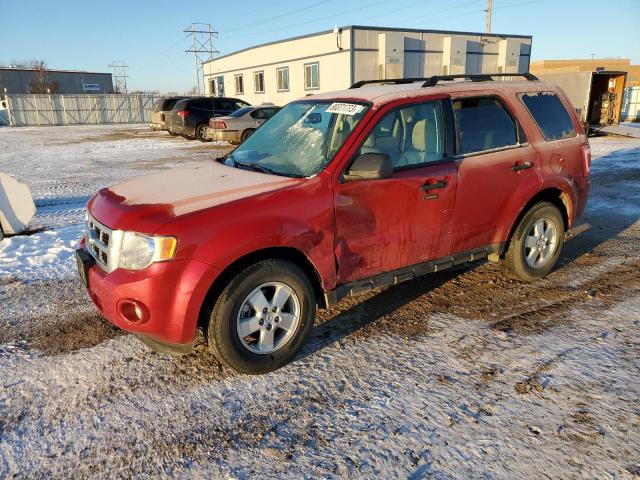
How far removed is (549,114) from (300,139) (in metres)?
2.59

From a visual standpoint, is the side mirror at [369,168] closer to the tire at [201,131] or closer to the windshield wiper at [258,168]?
the windshield wiper at [258,168]

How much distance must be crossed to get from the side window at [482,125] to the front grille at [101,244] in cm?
282

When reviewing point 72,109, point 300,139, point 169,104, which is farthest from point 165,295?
point 72,109

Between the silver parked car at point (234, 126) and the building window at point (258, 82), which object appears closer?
the silver parked car at point (234, 126)

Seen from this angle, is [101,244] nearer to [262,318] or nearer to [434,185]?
[262,318]

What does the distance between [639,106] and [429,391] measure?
29348mm

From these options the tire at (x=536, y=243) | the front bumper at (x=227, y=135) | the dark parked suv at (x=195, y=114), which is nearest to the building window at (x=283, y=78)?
the dark parked suv at (x=195, y=114)

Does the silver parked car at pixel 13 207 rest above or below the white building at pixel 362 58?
below

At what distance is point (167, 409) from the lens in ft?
9.51

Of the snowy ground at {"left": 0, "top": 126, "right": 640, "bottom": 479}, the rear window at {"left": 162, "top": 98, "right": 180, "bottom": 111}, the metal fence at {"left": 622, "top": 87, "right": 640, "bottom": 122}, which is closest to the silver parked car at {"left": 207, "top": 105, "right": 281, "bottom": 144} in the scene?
the rear window at {"left": 162, "top": 98, "right": 180, "bottom": 111}

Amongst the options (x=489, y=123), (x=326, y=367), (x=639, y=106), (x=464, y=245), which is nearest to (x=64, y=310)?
(x=326, y=367)

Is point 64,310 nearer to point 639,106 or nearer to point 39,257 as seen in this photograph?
point 39,257

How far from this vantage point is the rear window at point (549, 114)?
4.56 m

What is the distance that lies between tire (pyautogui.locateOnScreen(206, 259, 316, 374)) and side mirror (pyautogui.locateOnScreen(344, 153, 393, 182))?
31.3 inches
